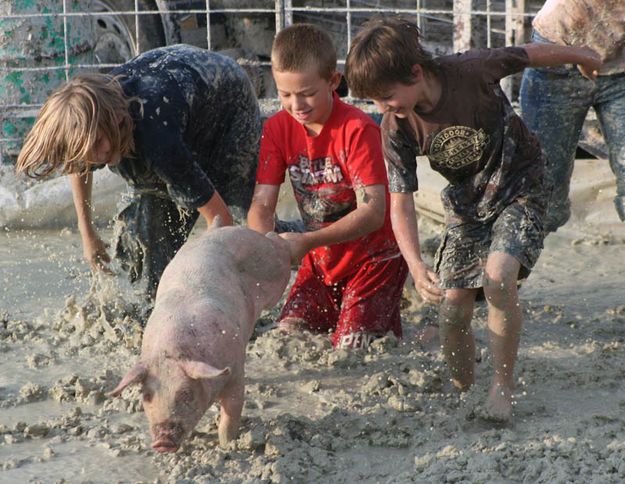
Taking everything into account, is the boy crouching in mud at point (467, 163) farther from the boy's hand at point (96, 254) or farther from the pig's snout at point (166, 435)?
the boy's hand at point (96, 254)

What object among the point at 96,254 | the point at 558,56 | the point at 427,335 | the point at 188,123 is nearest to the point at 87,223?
the point at 96,254

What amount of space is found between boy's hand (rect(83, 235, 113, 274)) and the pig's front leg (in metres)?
1.46

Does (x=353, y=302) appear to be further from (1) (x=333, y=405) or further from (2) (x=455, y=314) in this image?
(2) (x=455, y=314)

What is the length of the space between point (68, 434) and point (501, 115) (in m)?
1.95

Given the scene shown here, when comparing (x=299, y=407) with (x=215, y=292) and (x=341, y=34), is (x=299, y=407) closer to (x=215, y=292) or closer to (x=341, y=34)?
(x=215, y=292)

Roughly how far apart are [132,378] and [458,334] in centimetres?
128

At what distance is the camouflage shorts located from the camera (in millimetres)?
3564

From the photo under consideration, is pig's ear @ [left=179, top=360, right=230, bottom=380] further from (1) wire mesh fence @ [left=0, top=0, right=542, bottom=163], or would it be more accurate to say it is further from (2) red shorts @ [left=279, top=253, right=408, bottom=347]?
(1) wire mesh fence @ [left=0, top=0, right=542, bottom=163]

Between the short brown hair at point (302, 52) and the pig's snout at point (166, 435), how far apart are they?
1.57 m

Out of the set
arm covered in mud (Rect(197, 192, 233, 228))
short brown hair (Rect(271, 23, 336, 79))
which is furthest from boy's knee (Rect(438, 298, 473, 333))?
short brown hair (Rect(271, 23, 336, 79))

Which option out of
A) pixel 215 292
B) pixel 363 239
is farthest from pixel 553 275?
pixel 215 292

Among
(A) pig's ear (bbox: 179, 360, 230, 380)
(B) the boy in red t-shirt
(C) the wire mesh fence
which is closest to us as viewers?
(A) pig's ear (bbox: 179, 360, 230, 380)

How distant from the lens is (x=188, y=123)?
4.40 meters

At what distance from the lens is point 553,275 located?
561cm
